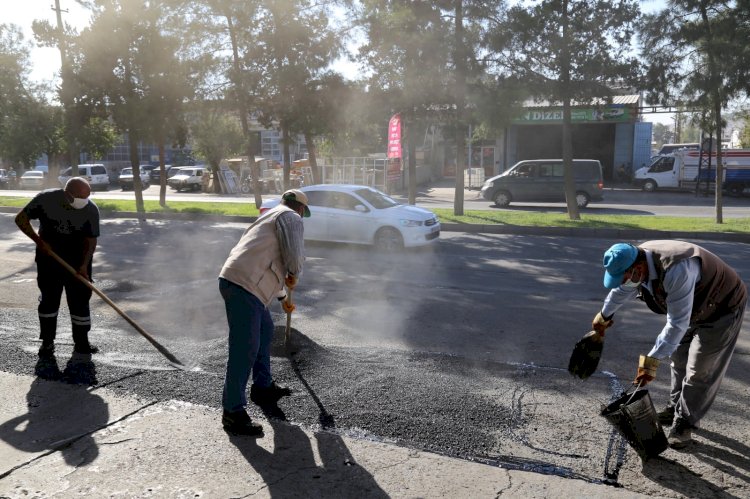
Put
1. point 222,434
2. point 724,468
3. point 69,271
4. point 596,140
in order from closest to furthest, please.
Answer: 1. point 724,468
2. point 222,434
3. point 69,271
4. point 596,140

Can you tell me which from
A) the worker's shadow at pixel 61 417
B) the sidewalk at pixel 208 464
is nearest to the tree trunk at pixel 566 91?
the worker's shadow at pixel 61 417

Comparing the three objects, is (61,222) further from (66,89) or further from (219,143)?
(219,143)

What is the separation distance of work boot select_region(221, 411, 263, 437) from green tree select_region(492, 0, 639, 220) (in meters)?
13.7

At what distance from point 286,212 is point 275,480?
167 cm

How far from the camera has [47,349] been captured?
5.93 m

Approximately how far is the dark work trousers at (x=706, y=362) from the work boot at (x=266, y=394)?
271 centimetres

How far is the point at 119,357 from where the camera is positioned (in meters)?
5.93

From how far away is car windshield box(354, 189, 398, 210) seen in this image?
1298 centimetres

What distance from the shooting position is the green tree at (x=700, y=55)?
14344mm

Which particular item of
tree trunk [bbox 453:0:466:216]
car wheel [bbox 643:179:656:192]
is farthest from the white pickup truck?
tree trunk [bbox 453:0:466:216]

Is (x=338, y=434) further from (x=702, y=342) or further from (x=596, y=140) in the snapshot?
(x=596, y=140)

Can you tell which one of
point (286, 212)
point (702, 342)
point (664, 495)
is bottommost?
point (664, 495)

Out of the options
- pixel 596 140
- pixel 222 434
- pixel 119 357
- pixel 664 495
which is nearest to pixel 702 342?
pixel 664 495

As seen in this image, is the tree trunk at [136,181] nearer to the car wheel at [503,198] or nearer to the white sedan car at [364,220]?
the white sedan car at [364,220]
